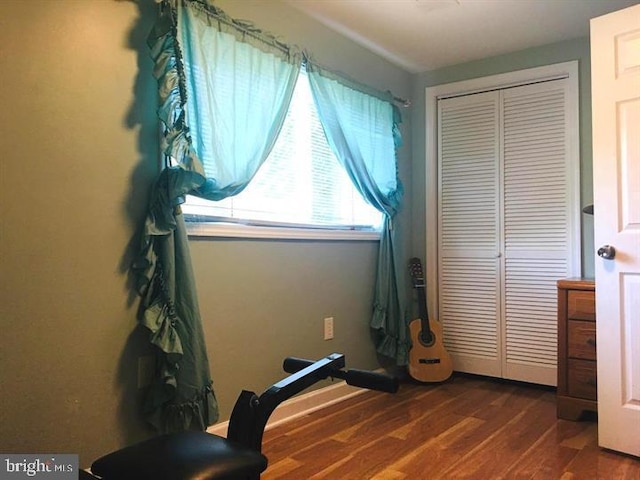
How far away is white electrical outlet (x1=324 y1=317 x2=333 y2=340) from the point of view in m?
2.88

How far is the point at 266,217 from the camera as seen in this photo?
253 centimetres

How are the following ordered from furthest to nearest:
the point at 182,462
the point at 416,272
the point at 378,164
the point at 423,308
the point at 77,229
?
1. the point at 416,272
2. the point at 423,308
3. the point at 378,164
4. the point at 77,229
5. the point at 182,462

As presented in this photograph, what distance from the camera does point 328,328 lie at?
114 inches

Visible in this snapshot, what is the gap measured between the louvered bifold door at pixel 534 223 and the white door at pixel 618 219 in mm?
914

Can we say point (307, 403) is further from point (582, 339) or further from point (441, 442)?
point (582, 339)

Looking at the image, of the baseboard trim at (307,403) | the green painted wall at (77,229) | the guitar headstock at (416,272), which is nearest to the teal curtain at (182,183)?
the green painted wall at (77,229)

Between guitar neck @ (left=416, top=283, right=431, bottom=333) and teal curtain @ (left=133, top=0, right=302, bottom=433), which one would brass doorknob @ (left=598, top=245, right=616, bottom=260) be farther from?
teal curtain @ (left=133, top=0, right=302, bottom=433)

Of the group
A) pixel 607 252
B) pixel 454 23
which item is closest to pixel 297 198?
pixel 454 23

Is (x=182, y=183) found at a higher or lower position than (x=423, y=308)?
higher

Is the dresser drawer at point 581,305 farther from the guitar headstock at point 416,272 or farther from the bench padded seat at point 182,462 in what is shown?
the bench padded seat at point 182,462

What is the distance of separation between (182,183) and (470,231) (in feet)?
7.33

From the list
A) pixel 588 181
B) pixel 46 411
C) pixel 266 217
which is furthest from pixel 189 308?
pixel 588 181

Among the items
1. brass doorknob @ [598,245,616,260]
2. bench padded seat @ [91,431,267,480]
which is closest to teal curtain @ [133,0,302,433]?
bench padded seat @ [91,431,267,480]

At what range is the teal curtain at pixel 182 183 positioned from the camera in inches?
74.6
